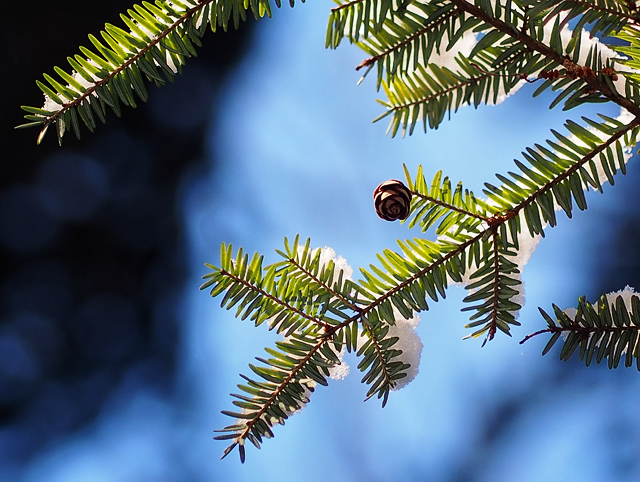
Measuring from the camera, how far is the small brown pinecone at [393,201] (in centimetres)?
31

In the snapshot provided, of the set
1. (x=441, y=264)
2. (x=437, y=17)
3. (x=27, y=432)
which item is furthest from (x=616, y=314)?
(x=27, y=432)

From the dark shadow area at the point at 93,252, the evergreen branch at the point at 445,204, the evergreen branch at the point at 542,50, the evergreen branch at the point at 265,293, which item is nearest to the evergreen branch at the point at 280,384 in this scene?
the evergreen branch at the point at 265,293

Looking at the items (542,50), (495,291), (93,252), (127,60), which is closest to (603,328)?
(495,291)

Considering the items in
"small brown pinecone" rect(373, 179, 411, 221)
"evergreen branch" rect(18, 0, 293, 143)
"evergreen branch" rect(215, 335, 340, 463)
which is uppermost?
"evergreen branch" rect(18, 0, 293, 143)

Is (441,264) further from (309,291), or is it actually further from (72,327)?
(72,327)

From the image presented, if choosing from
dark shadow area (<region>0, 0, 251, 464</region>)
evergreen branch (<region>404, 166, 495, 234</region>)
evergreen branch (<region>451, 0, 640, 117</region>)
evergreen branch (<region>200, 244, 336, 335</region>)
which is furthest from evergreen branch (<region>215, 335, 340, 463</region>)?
dark shadow area (<region>0, 0, 251, 464</region>)

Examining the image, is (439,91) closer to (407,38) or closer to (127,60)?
(407,38)

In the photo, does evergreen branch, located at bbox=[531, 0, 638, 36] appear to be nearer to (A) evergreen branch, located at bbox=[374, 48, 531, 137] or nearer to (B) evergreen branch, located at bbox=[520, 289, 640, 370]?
(A) evergreen branch, located at bbox=[374, 48, 531, 137]

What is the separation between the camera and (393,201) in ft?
1.02

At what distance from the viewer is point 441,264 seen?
314 millimetres

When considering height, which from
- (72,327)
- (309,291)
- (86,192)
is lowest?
(309,291)

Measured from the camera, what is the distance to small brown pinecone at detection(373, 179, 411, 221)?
12.2 inches

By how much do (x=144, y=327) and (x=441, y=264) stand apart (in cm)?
71

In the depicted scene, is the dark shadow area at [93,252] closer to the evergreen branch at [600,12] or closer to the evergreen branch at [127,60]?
the evergreen branch at [127,60]
